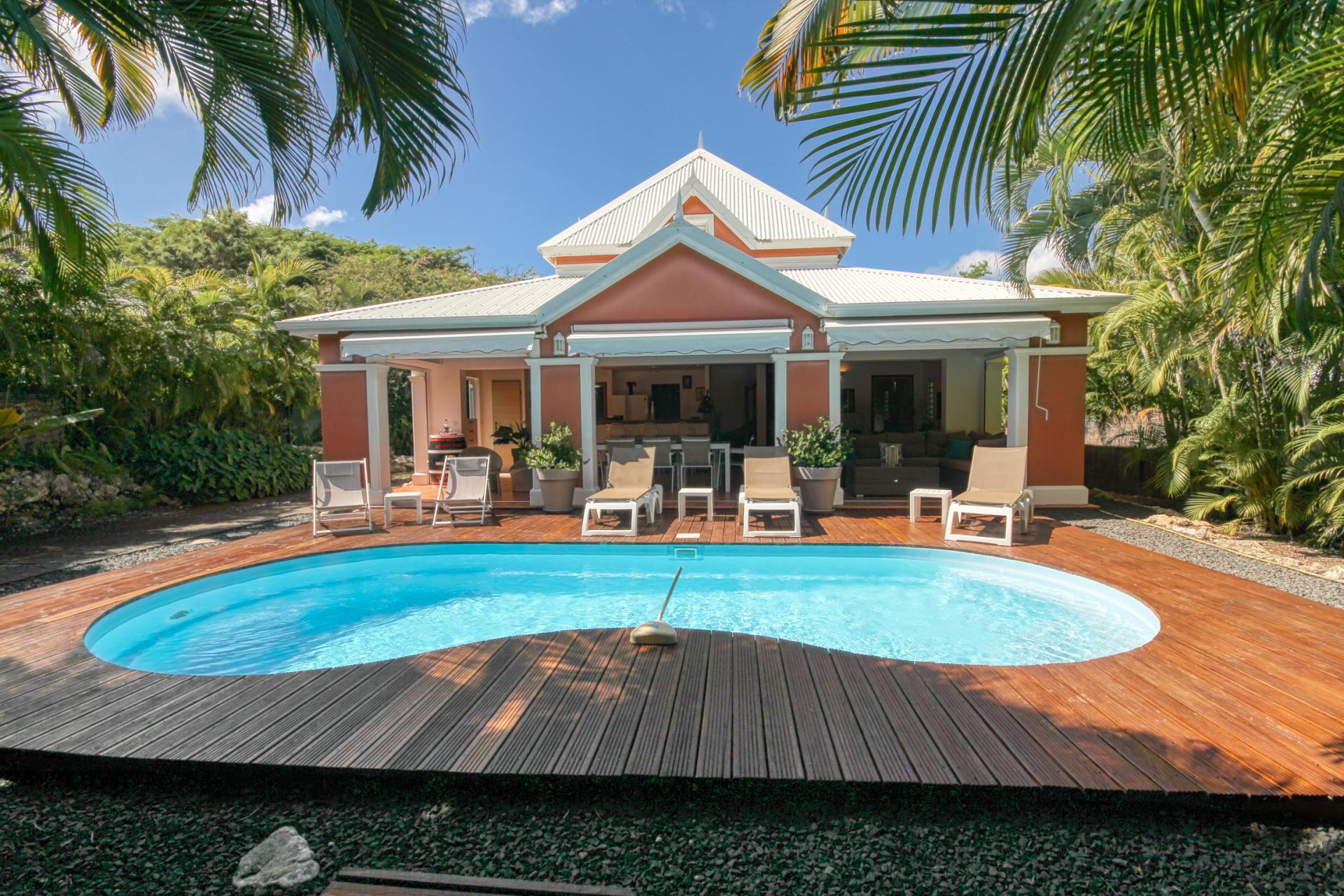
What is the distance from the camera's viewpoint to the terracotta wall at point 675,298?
50.9 ft

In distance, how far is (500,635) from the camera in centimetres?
920

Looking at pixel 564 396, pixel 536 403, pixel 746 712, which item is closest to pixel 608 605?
pixel 746 712

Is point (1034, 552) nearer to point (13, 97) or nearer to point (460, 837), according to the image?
point (460, 837)

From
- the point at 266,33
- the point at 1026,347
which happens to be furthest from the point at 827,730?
the point at 1026,347

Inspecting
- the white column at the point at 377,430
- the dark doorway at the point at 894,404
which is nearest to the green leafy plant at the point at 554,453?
the white column at the point at 377,430

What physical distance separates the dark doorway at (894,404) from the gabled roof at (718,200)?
5.00 m

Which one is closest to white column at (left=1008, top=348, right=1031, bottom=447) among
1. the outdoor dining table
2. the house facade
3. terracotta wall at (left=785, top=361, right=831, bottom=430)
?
the house facade

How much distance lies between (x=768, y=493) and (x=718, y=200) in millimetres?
13563

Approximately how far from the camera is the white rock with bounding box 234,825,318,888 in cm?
359

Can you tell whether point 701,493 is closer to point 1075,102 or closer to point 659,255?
point 659,255

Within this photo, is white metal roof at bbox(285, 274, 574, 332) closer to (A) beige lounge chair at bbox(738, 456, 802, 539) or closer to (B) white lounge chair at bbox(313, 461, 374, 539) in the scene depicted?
(B) white lounge chair at bbox(313, 461, 374, 539)

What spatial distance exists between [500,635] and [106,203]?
6.52 meters

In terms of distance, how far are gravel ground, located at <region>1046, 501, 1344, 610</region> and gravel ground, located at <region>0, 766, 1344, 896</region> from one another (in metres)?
6.42

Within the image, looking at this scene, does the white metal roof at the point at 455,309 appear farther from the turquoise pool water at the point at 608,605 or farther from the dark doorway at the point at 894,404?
the dark doorway at the point at 894,404
